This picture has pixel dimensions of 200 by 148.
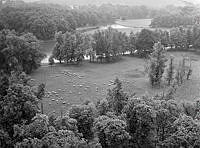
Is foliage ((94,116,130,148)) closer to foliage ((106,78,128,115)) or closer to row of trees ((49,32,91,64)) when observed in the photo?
foliage ((106,78,128,115))

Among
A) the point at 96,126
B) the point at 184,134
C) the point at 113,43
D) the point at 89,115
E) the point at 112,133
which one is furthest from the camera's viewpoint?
the point at 113,43

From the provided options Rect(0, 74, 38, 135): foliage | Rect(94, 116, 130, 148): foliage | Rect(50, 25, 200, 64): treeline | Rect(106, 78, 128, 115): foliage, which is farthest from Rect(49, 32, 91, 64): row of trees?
Rect(94, 116, 130, 148): foliage

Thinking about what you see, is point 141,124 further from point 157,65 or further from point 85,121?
point 157,65

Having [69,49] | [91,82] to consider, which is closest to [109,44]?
[69,49]

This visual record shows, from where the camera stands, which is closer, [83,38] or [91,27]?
[83,38]

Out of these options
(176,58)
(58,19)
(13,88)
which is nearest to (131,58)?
(176,58)

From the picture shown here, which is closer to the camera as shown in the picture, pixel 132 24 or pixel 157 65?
pixel 157 65

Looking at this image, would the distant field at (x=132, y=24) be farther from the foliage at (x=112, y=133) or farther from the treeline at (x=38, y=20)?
the foliage at (x=112, y=133)

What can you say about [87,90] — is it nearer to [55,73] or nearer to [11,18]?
[55,73]
